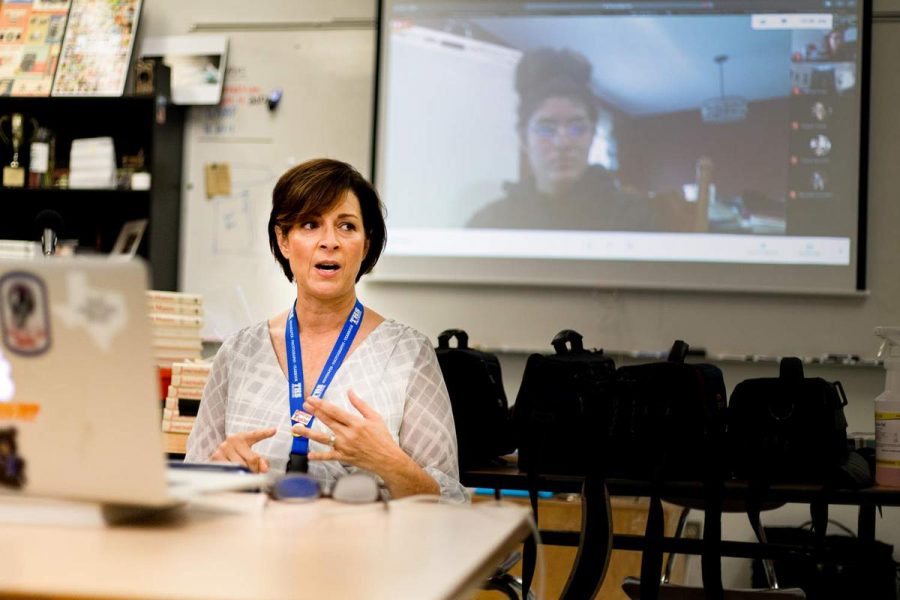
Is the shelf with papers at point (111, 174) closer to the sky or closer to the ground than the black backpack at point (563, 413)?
closer to the sky

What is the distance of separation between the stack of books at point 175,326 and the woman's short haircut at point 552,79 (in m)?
1.74

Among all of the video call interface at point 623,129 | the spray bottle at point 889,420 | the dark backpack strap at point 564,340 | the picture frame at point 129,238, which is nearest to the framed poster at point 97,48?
the picture frame at point 129,238

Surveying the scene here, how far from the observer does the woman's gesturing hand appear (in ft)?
5.69

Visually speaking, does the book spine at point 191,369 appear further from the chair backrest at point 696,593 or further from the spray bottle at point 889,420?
the spray bottle at point 889,420

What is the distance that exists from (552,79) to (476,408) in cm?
218

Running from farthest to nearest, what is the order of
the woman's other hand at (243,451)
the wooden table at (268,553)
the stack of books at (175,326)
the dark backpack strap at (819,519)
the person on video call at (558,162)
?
the person on video call at (558,162) → the stack of books at (175,326) → the dark backpack strap at (819,519) → the woman's other hand at (243,451) → the wooden table at (268,553)

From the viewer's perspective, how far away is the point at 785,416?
2.43 metres

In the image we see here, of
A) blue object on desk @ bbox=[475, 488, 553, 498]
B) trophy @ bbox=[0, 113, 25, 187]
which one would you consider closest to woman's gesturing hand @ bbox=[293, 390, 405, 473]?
blue object on desk @ bbox=[475, 488, 553, 498]

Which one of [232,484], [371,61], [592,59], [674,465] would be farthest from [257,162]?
[232,484]

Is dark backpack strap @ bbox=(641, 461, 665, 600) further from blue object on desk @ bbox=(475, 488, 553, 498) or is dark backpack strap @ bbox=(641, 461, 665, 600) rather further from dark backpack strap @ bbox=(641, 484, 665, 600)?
blue object on desk @ bbox=(475, 488, 553, 498)

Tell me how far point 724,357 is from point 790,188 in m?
0.74

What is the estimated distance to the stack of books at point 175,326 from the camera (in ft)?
10.8

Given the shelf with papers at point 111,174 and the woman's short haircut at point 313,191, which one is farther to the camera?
the shelf with papers at point 111,174

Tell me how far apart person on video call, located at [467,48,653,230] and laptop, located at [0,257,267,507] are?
3374 mm
